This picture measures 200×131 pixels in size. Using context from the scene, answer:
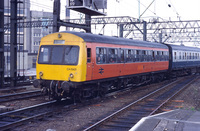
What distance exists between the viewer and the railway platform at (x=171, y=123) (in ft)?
24.1

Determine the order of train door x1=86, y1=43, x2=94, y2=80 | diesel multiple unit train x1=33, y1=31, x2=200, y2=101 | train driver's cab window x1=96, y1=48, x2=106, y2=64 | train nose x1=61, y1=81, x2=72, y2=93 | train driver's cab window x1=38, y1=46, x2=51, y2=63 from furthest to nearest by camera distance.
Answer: train driver's cab window x1=96, y1=48, x2=106, y2=64 → train driver's cab window x1=38, y1=46, x2=51, y2=63 → train door x1=86, y1=43, x2=94, y2=80 → diesel multiple unit train x1=33, y1=31, x2=200, y2=101 → train nose x1=61, y1=81, x2=72, y2=93

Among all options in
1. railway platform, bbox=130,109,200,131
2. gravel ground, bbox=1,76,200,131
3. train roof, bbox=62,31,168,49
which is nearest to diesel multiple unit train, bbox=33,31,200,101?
train roof, bbox=62,31,168,49

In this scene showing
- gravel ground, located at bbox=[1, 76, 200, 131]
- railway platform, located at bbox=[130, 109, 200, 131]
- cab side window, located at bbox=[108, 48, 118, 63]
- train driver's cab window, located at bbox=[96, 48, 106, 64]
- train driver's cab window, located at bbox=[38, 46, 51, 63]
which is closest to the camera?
railway platform, located at bbox=[130, 109, 200, 131]

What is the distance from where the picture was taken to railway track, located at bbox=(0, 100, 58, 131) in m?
8.34

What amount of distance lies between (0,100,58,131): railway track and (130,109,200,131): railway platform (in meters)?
3.72

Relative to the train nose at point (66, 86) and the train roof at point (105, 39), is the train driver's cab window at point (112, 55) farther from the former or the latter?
the train nose at point (66, 86)

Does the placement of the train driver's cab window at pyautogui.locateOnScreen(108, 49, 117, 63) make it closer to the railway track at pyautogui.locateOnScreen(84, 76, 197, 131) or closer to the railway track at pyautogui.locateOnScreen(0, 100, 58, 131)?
the railway track at pyautogui.locateOnScreen(84, 76, 197, 131)

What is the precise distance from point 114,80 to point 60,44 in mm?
4327

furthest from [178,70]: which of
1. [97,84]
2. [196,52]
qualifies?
[97,84]

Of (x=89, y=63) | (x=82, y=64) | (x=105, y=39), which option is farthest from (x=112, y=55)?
(x=82, y=64)

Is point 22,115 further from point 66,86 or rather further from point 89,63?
point 89,63

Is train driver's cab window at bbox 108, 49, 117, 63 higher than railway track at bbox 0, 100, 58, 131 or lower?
higher

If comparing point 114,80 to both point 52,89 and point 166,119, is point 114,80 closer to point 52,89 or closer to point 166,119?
point 52,89

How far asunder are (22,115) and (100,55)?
5.09 m
